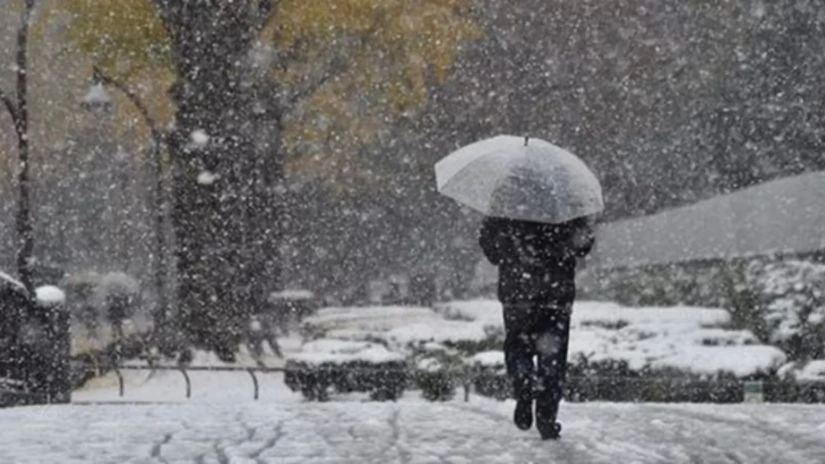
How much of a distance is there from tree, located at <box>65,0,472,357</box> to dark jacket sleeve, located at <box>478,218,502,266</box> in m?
11.0

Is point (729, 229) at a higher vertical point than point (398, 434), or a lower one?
higher

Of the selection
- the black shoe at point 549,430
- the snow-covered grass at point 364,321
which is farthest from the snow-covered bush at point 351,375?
the snow-covered grass at point 364,321

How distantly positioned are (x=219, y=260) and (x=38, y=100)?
1240 centimetres

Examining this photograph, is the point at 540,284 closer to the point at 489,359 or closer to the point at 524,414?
the point at 524,414

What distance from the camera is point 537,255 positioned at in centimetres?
866

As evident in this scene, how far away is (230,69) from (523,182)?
1175cm

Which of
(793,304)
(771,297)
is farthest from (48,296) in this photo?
(771,297)

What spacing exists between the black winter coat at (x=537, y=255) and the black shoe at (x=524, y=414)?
735mm

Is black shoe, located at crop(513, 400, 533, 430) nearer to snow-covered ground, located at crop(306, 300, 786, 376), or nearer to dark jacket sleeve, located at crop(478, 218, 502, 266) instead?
dark jacket sleeve, located at crop(478, 218, 502, 266)

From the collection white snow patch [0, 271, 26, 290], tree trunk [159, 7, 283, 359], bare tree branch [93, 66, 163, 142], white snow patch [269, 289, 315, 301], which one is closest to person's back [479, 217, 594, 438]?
white snow patch [0, 271, 26, 290]

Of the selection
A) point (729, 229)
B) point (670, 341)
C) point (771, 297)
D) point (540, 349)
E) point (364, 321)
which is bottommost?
point (540, 349)

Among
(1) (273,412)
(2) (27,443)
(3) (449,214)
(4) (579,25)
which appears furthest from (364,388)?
(3) (449,214)

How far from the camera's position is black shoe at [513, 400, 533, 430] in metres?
9.16

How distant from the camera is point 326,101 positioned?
979 inches
